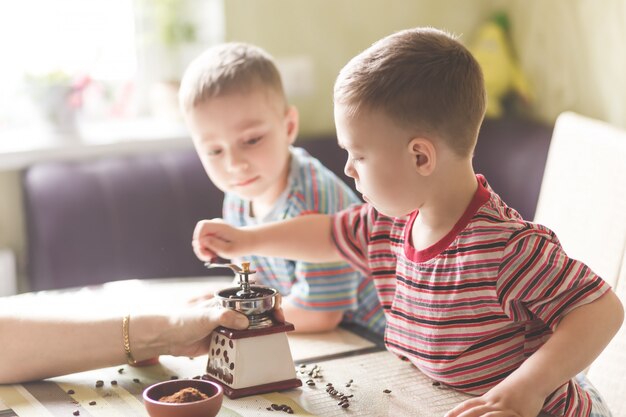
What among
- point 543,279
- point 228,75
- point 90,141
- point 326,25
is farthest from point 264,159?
point 326,25

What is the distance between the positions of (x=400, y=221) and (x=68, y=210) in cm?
156

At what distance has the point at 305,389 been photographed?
148cm

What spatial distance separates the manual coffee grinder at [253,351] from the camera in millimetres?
1438

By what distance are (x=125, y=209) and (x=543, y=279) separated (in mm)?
1842

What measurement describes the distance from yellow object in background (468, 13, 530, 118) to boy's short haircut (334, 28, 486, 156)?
2057 mm

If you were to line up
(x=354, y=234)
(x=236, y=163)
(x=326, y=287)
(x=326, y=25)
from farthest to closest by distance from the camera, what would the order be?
(x=326, y=25), (x=236, y=163), (x=326, y=287), (x=354, y=234)

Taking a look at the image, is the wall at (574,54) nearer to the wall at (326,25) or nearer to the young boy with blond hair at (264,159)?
the wall at (326,25)

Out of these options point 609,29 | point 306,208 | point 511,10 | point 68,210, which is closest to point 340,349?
point 306,208

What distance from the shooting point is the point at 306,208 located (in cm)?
205

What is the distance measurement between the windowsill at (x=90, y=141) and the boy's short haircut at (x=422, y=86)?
1850 mm

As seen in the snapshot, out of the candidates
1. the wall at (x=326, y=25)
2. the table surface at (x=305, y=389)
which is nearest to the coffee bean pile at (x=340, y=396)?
the table surface at (x=305, y=389)

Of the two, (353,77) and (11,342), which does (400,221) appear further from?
(11,342)

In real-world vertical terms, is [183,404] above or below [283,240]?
below

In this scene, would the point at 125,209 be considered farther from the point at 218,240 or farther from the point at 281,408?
the point at 281,408
